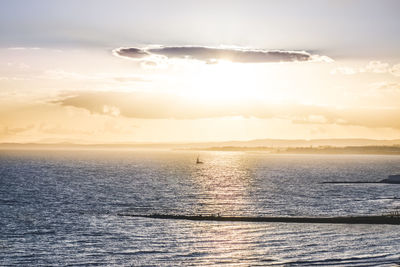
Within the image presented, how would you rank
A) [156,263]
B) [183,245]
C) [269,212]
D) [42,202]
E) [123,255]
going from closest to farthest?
[156,263] < [123,255] < [183,245] < [269,212] < [42,202]

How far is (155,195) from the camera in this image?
144 m

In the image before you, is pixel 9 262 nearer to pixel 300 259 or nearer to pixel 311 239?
pixel 300 259

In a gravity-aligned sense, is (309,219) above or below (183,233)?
above

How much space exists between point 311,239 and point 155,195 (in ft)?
232

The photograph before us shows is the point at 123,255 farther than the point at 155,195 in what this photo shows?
No

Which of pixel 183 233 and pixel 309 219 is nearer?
pixel 183 233

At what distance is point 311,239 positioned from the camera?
79.6m

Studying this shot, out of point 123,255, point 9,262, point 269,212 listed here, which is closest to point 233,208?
point 269,212

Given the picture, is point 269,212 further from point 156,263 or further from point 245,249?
point 156,263

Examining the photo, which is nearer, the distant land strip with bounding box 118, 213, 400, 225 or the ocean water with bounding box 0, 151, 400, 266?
the ocean water with bounding box 0, 151, 400, 266

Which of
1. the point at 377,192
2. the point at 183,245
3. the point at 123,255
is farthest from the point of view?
the point at 377,192

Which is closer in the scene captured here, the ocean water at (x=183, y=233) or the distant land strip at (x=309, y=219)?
the ocean water at (x=183, y=233)

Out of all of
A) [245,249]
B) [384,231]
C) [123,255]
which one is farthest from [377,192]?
[123,255]

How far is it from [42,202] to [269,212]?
53.6m
